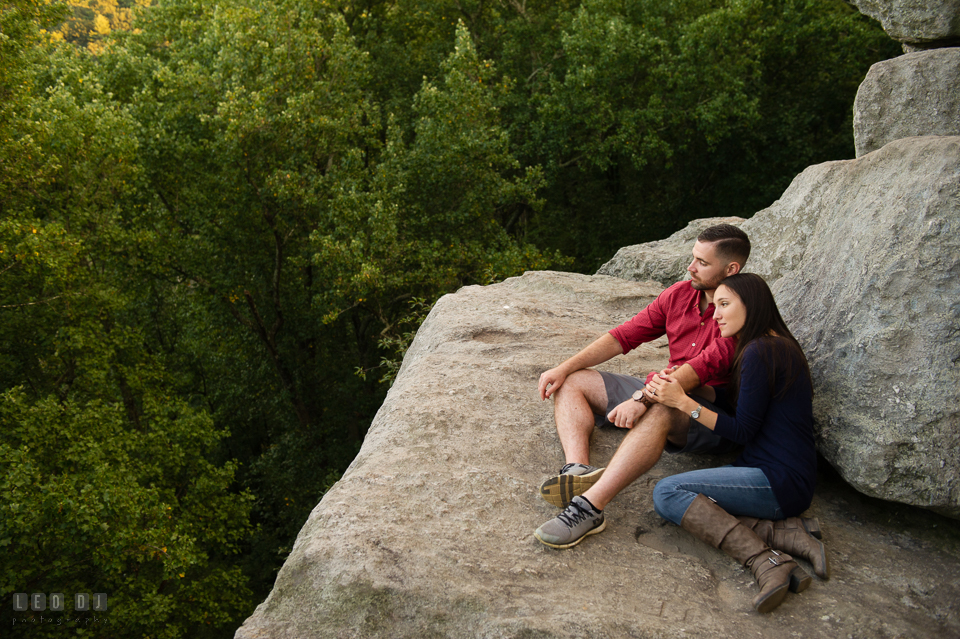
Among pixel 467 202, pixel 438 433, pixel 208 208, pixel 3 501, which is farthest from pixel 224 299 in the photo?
pixel 438 433

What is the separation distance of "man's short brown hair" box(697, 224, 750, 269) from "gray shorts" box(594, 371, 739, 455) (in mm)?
783

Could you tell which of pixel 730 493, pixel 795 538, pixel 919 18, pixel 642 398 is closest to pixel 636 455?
pixel 642 398

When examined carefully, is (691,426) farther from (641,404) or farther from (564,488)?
(564,488)

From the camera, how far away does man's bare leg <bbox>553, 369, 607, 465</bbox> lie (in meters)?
3.63

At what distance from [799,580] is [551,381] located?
1.67 meters

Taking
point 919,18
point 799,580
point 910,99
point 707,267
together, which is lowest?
point 799,580

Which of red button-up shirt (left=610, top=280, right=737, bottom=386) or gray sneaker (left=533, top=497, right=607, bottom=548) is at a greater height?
red button-up shirt (left=610, top=280, right=737, bottom=386)

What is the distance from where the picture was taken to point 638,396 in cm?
345

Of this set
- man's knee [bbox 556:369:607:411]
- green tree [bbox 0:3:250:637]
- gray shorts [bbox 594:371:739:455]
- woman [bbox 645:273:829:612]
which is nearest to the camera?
woman [bbox 645:273:829:612]

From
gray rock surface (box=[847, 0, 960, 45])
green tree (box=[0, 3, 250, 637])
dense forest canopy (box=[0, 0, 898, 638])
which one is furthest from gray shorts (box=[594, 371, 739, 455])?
green tree (box=[0, 3, 250, 637])

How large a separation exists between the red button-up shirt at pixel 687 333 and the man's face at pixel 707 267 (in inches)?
7.2

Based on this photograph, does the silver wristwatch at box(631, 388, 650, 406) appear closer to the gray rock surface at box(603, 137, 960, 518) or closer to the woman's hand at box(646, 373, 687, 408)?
the woman's hand at box(646, 373, 687, 408)

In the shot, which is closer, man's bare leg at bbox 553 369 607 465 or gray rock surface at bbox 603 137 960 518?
gray rock surface at bbox 603 137 960 518

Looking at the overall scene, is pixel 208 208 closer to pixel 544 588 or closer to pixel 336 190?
pixel 336 190
